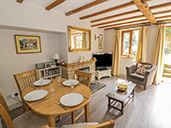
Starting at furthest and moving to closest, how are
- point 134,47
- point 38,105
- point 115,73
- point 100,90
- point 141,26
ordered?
point 115,73
point 134,47
point 141,26
point 100,90
point 38,105

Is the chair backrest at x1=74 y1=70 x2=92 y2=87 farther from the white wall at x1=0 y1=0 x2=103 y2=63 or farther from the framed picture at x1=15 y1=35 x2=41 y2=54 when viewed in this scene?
the framed picture at x1=15 y1=35 x2=41 y2=54

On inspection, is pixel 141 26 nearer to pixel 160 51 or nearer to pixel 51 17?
pixel 160 51

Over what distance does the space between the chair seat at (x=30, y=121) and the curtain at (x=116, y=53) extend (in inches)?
164

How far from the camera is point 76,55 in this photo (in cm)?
345

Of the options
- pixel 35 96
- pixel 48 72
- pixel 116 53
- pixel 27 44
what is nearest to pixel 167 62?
pixel 116 53

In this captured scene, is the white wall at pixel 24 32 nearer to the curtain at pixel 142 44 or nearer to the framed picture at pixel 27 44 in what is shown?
the framed picture at pixel 27 44

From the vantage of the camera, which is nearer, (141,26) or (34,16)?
(34,16)

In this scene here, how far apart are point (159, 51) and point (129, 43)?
133cm

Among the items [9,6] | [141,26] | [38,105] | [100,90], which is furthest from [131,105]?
[9,6]

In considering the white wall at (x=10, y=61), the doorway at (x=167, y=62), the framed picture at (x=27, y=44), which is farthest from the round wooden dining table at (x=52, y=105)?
the doorway at (x=167, y=62)

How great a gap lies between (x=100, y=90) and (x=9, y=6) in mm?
3346

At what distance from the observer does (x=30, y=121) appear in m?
1.27

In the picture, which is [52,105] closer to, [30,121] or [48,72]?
[30,121]

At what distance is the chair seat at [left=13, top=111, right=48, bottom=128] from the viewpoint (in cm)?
121
